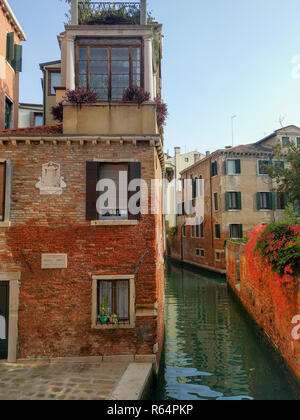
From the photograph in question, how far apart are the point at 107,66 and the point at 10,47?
4.47 m

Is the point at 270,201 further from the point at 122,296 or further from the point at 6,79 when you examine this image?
the point at 6,79

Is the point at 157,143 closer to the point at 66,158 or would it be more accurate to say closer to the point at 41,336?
the point at 66,158

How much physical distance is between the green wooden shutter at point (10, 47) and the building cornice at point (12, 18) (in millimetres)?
547

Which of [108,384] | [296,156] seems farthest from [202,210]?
[108,384]

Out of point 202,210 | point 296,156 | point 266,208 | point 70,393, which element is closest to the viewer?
point 70,393

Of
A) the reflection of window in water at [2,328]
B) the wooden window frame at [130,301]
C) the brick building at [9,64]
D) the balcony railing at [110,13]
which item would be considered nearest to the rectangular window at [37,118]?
the brick building at [9,64]

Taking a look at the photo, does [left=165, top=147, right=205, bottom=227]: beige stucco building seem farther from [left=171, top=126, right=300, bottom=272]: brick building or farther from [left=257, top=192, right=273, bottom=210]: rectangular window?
[left=257, top=192, right=273, bottom=210]: rectangular window

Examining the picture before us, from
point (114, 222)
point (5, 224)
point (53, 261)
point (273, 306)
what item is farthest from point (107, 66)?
point (273, 306)

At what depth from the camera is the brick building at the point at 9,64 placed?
10.2 metres

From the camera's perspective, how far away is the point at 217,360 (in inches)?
381

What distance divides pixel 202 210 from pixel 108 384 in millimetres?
25718

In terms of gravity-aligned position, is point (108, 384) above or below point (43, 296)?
below

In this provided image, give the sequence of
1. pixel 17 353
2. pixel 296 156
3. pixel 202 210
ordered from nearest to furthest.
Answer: pixel 17 353 → pixel 296 156 → pixel 202 210

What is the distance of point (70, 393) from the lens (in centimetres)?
611
